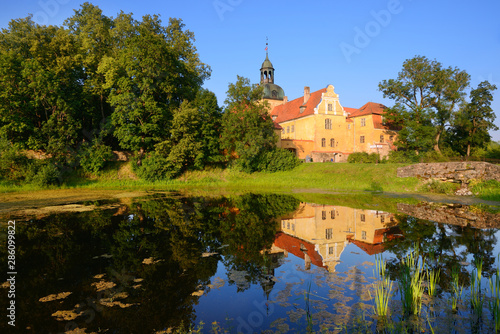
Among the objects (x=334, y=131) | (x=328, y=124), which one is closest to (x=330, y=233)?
(x=328, y=124)

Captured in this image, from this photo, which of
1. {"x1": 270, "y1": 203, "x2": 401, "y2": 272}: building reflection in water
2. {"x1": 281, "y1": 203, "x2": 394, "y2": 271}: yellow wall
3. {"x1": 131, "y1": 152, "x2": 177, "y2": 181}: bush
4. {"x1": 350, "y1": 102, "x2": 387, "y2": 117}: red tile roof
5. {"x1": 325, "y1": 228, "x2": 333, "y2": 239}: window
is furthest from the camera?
{"x1": 350, "y1": 102, "x2": 387, "y2": 117}: red tile roof

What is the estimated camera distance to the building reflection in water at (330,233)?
799 centimetres

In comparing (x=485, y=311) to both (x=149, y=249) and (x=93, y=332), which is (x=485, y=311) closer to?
(x=93, y=332)

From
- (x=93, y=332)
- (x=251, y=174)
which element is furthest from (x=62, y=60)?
(x=93, y=332)

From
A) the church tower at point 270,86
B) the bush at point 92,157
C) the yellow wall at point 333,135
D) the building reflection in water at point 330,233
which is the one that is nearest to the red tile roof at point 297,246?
the building reflection in water at point 330,233

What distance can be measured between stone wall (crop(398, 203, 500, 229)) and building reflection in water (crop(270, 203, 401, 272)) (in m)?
1.67

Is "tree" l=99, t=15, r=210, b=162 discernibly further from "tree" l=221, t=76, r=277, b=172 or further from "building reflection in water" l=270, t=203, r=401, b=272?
"building reflection in water" l=270, t=203, r=401, b=272

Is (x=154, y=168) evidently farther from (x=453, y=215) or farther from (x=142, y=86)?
(x=453, y=215)

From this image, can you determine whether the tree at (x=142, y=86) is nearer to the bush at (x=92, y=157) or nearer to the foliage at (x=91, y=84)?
the foliage at (x=91, y=84)

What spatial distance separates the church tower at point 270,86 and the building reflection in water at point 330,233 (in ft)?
183

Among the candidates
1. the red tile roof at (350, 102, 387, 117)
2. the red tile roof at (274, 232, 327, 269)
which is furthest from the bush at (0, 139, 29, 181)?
the red tile roof at (350, 102, 387, 117)

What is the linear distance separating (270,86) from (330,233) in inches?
2439

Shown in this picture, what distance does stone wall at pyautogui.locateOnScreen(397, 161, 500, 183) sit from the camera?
64.7 feet

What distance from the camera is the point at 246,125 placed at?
32.6 m
